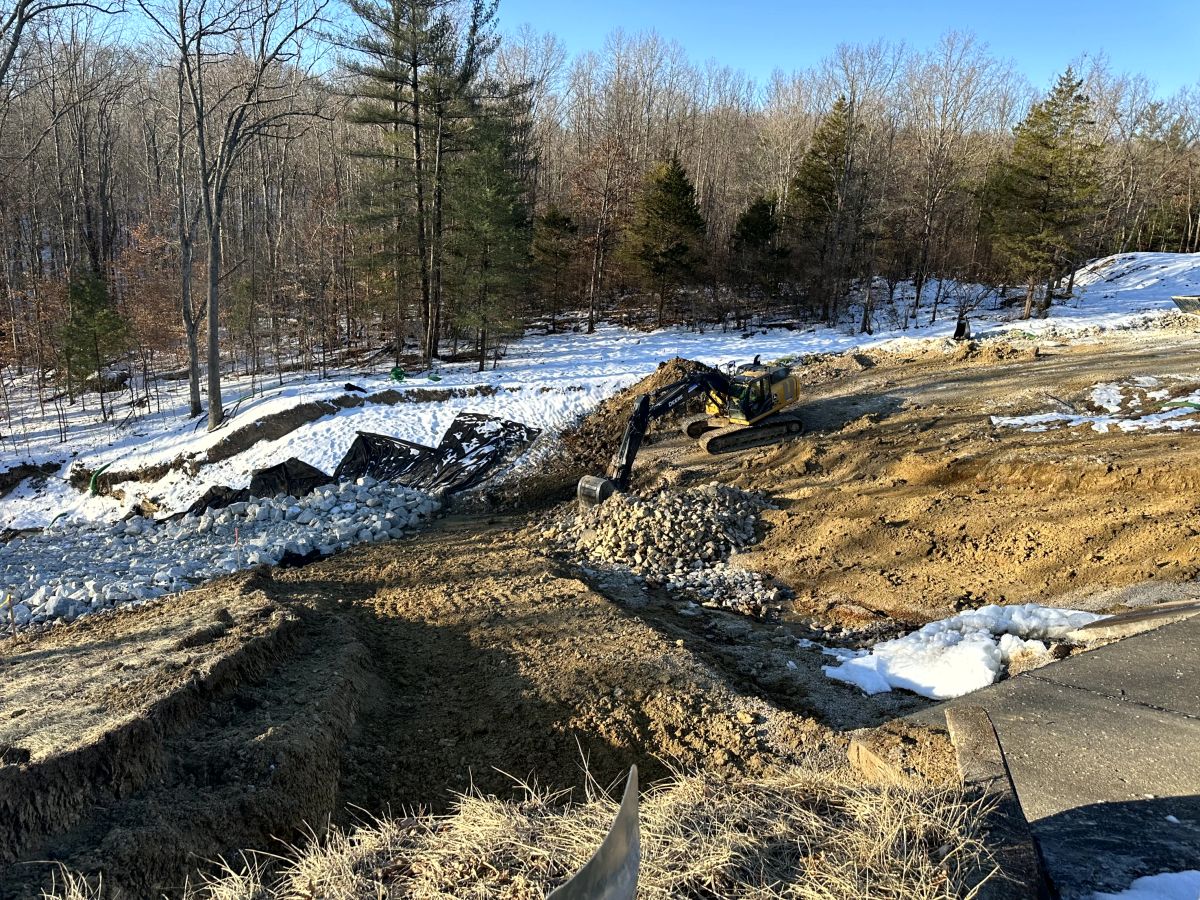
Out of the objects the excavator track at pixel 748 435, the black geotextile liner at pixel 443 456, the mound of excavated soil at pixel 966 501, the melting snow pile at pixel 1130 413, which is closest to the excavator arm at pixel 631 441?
the excavator track at pixel 748 435

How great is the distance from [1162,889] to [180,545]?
13.9 m

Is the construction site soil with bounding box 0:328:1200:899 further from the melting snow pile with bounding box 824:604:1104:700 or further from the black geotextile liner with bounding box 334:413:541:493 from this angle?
the black geotextile liner with bounding box 334:413:541:493

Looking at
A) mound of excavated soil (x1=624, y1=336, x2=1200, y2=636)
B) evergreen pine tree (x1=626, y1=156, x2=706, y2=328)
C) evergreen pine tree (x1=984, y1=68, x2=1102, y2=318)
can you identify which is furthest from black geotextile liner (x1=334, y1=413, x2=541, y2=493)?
evergreen pine tree (x1=984, y1=68, x2=1102, y2=318)

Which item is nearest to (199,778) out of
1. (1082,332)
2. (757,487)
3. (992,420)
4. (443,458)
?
(757,487)

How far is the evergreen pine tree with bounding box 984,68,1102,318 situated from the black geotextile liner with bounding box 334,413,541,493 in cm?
2005

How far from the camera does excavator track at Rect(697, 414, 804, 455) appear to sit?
14.4m

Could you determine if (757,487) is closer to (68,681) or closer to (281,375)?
(68,681)

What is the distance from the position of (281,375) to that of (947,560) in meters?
22.7

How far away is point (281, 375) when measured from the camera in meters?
24.9

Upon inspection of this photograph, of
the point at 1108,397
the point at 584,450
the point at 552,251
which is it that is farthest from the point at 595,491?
the point at 552,251

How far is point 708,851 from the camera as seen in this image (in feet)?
9.44

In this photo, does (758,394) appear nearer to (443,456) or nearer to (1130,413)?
(1130,413)

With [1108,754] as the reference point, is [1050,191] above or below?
above

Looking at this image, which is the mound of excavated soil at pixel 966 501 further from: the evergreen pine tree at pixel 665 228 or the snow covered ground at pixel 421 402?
the evergreen pine tree at pixel 665 228
